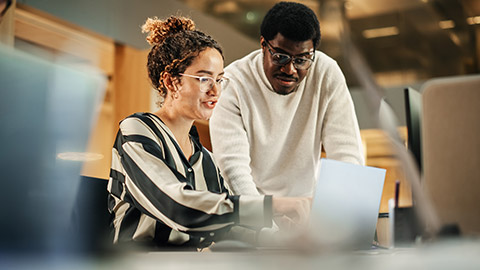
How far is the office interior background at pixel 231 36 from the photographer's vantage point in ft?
11.2

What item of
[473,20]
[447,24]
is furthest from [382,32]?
[473,20]

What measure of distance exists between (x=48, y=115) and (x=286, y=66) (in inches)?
42.2

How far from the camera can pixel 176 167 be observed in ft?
3.92

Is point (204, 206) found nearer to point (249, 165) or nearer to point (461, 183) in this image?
point (461, 183)

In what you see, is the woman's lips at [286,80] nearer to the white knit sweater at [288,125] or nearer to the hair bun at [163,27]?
the white knit sweater at [288,125]

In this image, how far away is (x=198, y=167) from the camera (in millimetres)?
1309

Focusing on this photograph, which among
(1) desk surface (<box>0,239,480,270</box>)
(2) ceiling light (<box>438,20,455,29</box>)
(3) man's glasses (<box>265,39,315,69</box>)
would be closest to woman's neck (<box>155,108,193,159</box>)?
(3) man's glasses (<box>265,39,315,69</box>)

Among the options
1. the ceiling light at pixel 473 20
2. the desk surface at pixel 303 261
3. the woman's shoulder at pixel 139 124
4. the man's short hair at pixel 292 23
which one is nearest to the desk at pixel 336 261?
the desk surface at pixel 303 261

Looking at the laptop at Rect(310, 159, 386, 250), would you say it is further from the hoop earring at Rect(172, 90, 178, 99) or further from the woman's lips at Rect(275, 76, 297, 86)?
the woman's lips at Rect(275, 76, 297, 86)

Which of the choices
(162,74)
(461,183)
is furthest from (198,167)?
(461,183)

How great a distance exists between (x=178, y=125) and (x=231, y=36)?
453 cm

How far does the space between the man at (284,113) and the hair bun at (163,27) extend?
285mm

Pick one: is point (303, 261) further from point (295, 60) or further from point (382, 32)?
point (382, 32)

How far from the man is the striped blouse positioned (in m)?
0.38
